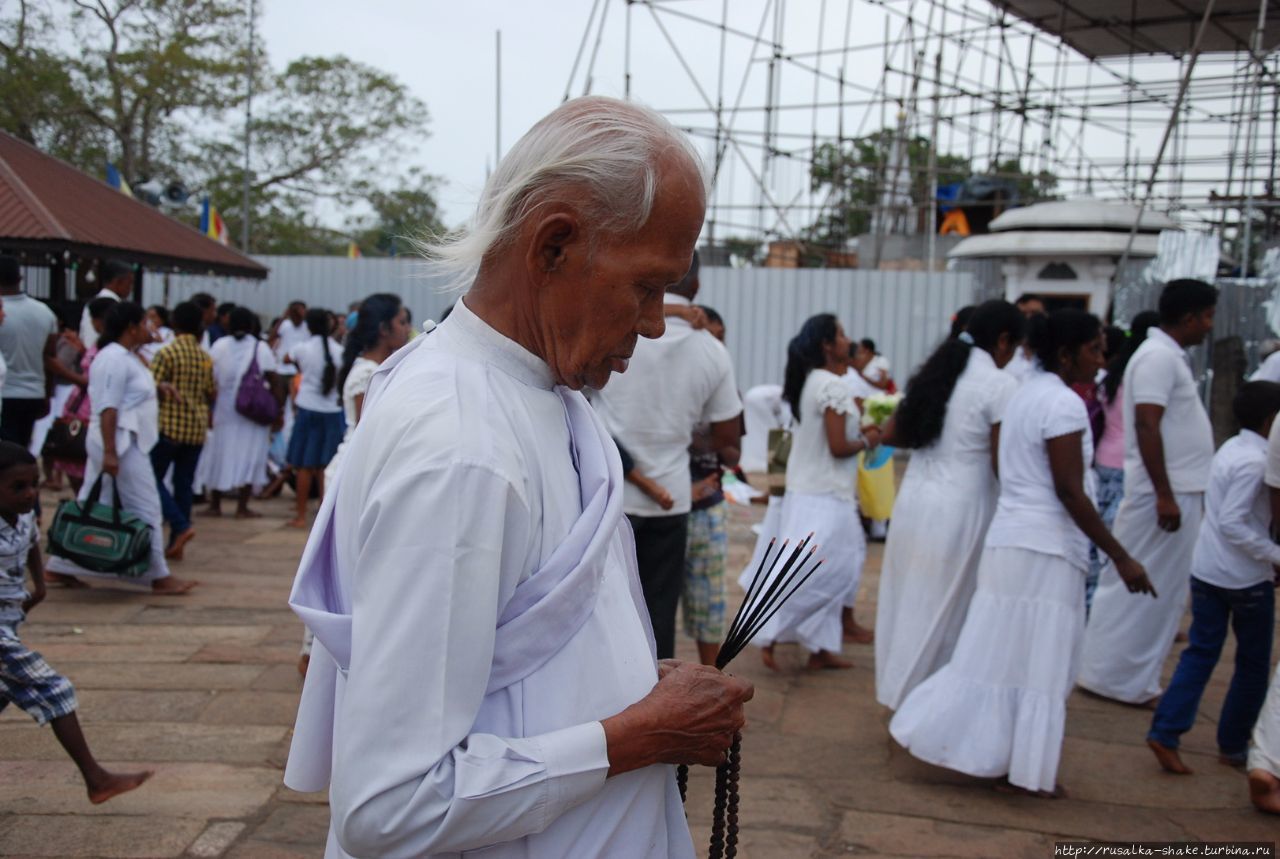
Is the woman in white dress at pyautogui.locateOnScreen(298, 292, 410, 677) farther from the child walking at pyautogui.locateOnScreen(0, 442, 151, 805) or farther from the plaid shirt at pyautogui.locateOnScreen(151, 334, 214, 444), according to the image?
the plaid shirt at pyautogui.locateOnScreen(151, 334, 214, 444)

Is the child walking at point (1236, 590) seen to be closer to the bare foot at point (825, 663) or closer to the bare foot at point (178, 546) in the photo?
the bare foot at point (825, 663)

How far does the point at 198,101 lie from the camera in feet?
76.3

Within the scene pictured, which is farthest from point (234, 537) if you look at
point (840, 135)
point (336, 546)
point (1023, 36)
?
point (1023, 36)

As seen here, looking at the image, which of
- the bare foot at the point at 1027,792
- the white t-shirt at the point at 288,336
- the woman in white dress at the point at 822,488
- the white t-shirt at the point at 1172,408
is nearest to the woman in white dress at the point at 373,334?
the woman in white dress at the point at 822,488

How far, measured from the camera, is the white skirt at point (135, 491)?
21.3 feet

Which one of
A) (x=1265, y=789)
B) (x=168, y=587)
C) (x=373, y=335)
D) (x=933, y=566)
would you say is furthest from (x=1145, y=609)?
(x=168, y=587)

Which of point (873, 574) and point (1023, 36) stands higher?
point (1023, 36)

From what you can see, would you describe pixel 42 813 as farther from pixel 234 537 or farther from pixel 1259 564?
pixel 234 537

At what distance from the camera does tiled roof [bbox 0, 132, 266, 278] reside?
905 cm

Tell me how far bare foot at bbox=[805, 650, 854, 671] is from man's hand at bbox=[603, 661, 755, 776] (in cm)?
430

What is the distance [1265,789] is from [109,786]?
401cm

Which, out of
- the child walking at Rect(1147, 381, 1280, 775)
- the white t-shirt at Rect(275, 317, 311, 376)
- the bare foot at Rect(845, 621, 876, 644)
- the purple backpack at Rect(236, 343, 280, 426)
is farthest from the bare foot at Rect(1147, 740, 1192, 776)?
the white t-shirt at Rect(275, 317, 311, 376)

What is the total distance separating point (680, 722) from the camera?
4.89 ft

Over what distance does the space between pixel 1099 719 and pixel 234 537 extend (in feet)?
21.0
